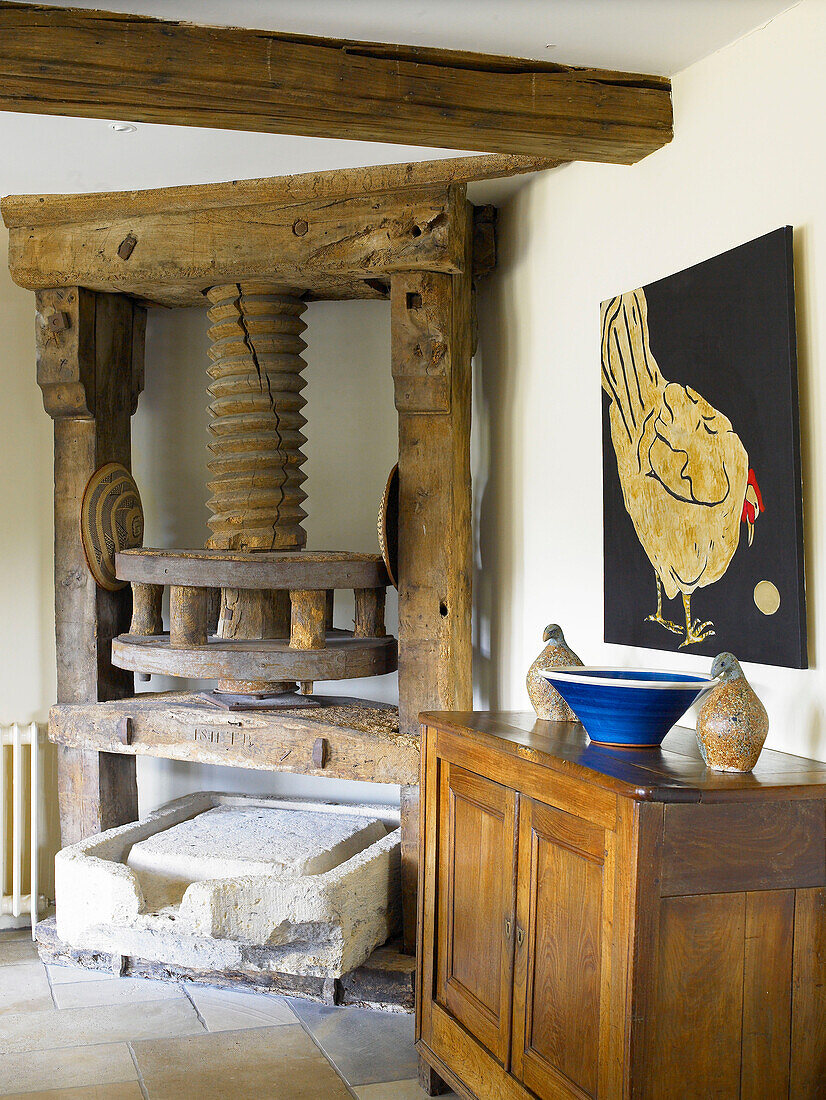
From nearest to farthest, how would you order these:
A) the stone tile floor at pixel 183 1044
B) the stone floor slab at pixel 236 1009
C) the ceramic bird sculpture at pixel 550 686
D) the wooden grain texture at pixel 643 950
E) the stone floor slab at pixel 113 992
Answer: the wooden grain texture at pixel 643 950, the ceramic bird sculpture at pixel 550 686, the stone tile floor at pixel 183 1044, the stone floor slab at pixel 236 1009, the stone floor slab at pixel 113 992

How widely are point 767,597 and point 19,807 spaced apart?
8.60 ft

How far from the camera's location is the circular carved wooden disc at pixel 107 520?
139 inches

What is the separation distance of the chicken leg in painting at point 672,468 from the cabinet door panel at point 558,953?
0.63 m

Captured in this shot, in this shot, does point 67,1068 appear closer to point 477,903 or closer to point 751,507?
point 477,903

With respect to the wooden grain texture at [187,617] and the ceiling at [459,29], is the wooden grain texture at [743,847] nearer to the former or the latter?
the ceiling at [459,29]

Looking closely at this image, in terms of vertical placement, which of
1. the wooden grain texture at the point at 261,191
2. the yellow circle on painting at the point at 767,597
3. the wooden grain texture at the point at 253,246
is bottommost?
the yellow circle on painting at the point at 767,597

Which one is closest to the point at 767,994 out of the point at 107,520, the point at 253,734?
the point at 253,734

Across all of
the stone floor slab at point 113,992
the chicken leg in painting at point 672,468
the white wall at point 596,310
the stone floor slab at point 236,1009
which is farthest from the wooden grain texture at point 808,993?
the stone floor slab at point 113,992

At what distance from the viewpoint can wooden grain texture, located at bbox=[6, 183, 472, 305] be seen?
3.12 meters

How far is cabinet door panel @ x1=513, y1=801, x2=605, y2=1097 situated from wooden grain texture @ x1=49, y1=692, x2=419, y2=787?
1030 millimetres

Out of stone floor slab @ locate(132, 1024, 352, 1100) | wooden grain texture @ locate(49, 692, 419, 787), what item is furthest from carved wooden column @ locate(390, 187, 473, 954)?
stone floor slab @ locate(132, 1024, 352, 1100)

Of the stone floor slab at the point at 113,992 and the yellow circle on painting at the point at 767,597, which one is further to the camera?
the stone floor slab at the point at 113,992

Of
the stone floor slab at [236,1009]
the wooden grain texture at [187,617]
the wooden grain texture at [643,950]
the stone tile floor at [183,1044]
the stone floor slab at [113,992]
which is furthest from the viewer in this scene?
the wooden grain texture at [187,617]

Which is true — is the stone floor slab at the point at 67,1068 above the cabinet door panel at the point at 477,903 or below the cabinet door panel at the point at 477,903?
below
